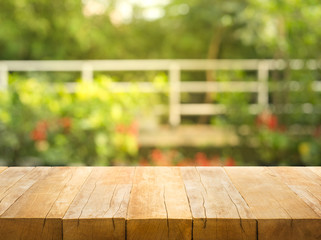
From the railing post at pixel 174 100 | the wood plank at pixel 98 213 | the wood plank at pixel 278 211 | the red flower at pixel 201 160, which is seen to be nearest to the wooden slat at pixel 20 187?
the wood plank at pixel 98 213

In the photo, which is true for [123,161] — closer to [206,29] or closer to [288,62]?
[288,62]

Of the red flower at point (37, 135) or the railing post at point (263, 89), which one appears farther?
the railing post at point (263, 89)

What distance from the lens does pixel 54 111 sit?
377 cm

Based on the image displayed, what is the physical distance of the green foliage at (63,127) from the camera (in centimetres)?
361

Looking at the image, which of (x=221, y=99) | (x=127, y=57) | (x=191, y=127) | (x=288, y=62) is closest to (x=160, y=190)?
(x=221, y=99)

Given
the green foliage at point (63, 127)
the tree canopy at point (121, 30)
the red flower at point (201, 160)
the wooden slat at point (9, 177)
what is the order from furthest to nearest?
1. the tree canopy at point (121, 30)
2. the red flower at point (201, 160)
3. the green foliage at point (63, 127)
4. the wooden slat at point (9, 177)

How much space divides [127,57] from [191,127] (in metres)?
5.54

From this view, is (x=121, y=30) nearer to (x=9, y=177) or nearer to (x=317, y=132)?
(x=317, y=132)

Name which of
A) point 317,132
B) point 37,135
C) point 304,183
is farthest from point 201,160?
point 304,183

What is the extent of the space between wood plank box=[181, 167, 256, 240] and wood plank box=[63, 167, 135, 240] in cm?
16

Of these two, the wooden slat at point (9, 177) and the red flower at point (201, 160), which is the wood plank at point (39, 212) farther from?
the red flower at point (201, 160)

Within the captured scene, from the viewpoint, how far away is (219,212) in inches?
45.1

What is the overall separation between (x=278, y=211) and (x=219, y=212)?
0.45ft

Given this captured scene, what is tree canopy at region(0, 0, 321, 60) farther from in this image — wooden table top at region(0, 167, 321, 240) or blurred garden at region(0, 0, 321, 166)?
wooden table top at region(0, 167, 321, 240)
